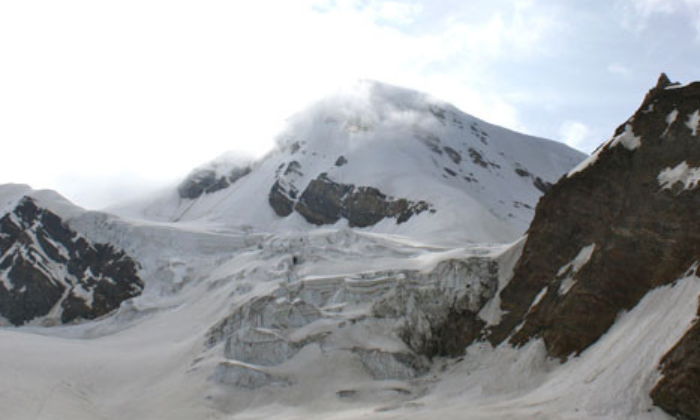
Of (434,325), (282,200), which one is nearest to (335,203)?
(282,200)

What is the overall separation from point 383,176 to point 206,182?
4460cm

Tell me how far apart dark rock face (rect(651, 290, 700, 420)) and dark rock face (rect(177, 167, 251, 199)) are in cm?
12174

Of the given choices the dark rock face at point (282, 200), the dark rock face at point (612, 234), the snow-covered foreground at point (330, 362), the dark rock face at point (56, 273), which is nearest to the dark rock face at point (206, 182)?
the dark rock face at point (282, 200)

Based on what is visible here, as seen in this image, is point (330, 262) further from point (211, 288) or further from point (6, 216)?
point (6, 216)

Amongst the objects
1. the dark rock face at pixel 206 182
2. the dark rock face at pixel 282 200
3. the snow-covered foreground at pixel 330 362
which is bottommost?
the snow-covered foreground at pixel 330 362

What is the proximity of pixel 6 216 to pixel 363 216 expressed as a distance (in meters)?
54.2

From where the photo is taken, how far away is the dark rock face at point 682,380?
112 feet

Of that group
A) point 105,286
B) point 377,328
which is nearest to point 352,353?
point 377,328

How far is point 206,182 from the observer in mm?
155250

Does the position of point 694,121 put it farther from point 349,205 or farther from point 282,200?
point 282,200

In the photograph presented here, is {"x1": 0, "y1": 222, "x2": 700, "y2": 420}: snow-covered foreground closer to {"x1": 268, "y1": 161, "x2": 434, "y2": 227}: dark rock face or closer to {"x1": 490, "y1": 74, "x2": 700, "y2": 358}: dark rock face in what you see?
{"x1": 490, "y1": 74, "x2": 700, "y2": 358}: dark rock face

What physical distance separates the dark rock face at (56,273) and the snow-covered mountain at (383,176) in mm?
25946

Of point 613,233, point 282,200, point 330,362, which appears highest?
point 282,200

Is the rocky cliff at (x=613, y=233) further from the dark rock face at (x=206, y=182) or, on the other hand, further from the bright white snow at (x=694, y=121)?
the dark rock face at (x=206, y=182)
